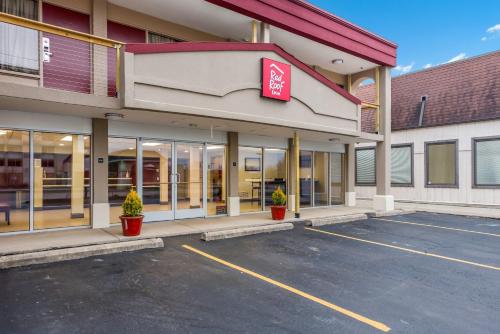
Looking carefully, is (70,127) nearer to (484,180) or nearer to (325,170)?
(325,170)

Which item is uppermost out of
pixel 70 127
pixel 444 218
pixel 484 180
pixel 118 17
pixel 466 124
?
pixel 118 17

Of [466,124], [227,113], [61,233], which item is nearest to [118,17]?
[227,113]

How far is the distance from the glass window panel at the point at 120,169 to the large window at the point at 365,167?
14679 mm

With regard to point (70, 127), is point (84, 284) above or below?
below

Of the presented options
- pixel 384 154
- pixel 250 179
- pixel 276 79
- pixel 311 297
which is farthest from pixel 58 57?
pixel 384 154

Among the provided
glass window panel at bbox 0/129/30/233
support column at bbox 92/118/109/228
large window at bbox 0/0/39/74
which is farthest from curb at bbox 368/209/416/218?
large window at bbox 0/0/39/74

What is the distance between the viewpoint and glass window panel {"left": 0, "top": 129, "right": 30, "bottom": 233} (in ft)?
26.9

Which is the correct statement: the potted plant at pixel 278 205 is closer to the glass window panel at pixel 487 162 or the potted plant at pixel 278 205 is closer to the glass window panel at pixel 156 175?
the glass window panel at pixel 156 175

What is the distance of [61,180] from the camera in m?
9.04

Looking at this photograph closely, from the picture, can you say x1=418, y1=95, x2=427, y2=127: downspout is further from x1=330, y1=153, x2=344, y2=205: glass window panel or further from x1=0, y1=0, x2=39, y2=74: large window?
x1=0, y1=0, x2=39, y2=74: large window

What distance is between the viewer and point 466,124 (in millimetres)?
15992

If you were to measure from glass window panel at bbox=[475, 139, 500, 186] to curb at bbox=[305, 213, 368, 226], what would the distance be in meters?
7.20

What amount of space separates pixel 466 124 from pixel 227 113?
42.9 feet

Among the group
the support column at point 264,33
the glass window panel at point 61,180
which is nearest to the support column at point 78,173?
the glass window panel at point 61,180
